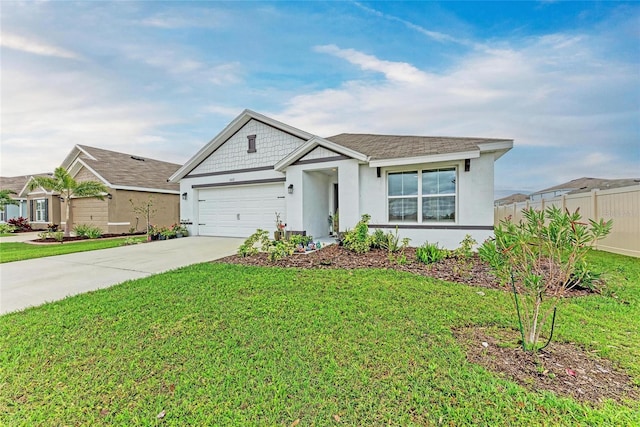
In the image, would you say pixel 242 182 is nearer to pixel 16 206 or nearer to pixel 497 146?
pixel 497 146

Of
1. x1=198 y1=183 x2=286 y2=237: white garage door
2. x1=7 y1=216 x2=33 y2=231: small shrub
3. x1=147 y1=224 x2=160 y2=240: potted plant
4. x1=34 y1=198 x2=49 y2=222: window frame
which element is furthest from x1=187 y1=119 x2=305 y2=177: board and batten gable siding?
x1=7 y1=216 x2=33 y2=231: small shrub

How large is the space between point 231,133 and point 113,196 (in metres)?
9.11

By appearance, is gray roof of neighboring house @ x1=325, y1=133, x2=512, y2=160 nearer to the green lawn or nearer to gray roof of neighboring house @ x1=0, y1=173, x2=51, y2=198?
the green lawn

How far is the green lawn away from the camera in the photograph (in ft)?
7.31

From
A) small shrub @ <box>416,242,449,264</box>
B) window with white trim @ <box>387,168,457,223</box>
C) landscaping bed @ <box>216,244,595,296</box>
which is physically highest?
window with white trim @ <box>387,168,457,223</box>

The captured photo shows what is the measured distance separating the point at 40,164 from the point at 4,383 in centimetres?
3269

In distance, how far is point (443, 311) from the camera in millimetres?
4133

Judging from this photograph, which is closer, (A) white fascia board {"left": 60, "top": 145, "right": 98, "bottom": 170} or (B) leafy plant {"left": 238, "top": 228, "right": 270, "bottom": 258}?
(B) leafy plant {"left": 238, "top": 228, "right": 270, "bottom": 258}

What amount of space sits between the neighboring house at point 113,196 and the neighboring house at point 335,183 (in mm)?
5074

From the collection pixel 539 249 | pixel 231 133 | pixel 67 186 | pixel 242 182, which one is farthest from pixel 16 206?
pixel 539 249

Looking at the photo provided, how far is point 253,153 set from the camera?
13.1 meters

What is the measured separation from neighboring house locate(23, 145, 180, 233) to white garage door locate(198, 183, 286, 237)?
238 inches

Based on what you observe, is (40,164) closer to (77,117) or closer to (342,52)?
(77,117)

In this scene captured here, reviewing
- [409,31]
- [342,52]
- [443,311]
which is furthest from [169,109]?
[443,311]
